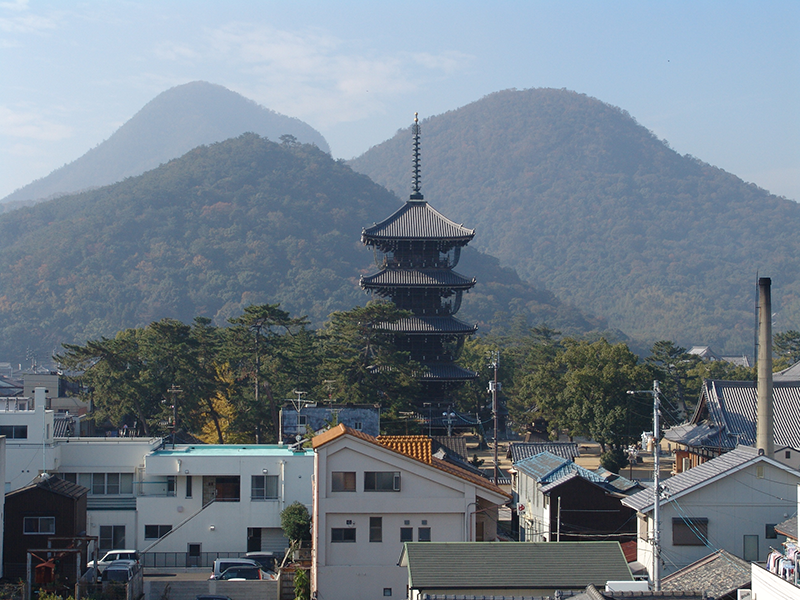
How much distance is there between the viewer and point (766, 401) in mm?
41531

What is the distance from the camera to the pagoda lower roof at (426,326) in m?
61.7

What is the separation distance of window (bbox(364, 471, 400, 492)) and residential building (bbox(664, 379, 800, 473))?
23993 millimetres

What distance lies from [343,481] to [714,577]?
33.6ft

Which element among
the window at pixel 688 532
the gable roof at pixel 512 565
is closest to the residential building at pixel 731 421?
the window at pixel 688 532

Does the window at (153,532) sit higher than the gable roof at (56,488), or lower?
lower

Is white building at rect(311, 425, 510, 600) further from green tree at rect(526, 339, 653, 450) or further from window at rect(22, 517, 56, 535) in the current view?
green tree at rect(526, 339, 653, 450)

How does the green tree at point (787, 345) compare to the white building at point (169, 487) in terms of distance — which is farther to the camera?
the green tree at point (787, 345)

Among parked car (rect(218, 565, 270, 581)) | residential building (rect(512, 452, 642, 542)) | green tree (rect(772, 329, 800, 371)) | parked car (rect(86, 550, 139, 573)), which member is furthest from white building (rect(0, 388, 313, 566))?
green tree (rect(772, 329, 800, 371))

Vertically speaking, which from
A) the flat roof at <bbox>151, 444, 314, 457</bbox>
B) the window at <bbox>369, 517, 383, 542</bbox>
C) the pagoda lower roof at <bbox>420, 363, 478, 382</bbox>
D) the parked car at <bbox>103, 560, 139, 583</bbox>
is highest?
the pagoda lower roof at <bbox>420, 363, 478, 382</bbox>

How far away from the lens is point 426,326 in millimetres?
62375

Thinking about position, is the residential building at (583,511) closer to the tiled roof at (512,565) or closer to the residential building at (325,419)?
the tiled roof at (512,565)

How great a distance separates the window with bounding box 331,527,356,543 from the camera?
26.7 meters

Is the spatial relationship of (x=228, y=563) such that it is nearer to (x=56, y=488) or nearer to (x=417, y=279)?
(x=56, y=488)

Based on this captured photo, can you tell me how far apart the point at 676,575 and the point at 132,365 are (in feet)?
130
